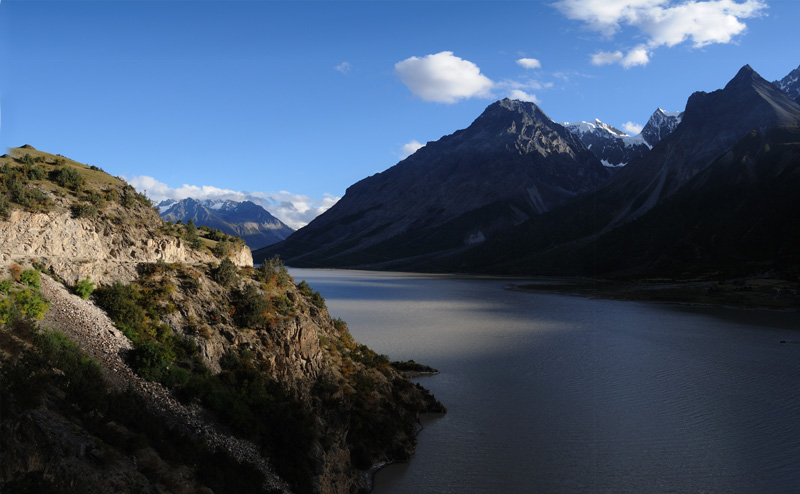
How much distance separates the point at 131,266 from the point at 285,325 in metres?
7.52

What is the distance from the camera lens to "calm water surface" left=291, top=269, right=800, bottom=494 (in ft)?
85.8

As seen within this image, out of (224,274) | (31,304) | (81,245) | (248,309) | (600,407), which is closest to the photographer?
(31,304)

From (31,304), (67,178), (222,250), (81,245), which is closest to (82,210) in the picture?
(81,245)

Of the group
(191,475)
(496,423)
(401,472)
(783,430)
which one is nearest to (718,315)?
(783,430)

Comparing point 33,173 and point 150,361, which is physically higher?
point 33,173

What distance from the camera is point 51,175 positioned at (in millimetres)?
26078

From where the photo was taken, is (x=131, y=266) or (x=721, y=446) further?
(x=721, y=446)

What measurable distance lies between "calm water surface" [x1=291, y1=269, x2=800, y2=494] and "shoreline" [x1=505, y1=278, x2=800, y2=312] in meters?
29.8

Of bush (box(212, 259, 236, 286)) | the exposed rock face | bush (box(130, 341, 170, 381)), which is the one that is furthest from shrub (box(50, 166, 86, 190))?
bush (box(130, 341, 170, 381))

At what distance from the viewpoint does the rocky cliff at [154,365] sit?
15.3 m

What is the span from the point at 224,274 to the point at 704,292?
119 m

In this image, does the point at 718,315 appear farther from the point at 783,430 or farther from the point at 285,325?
the point at 285,325

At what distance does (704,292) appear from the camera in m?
118

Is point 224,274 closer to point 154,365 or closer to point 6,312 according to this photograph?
point 154,365
